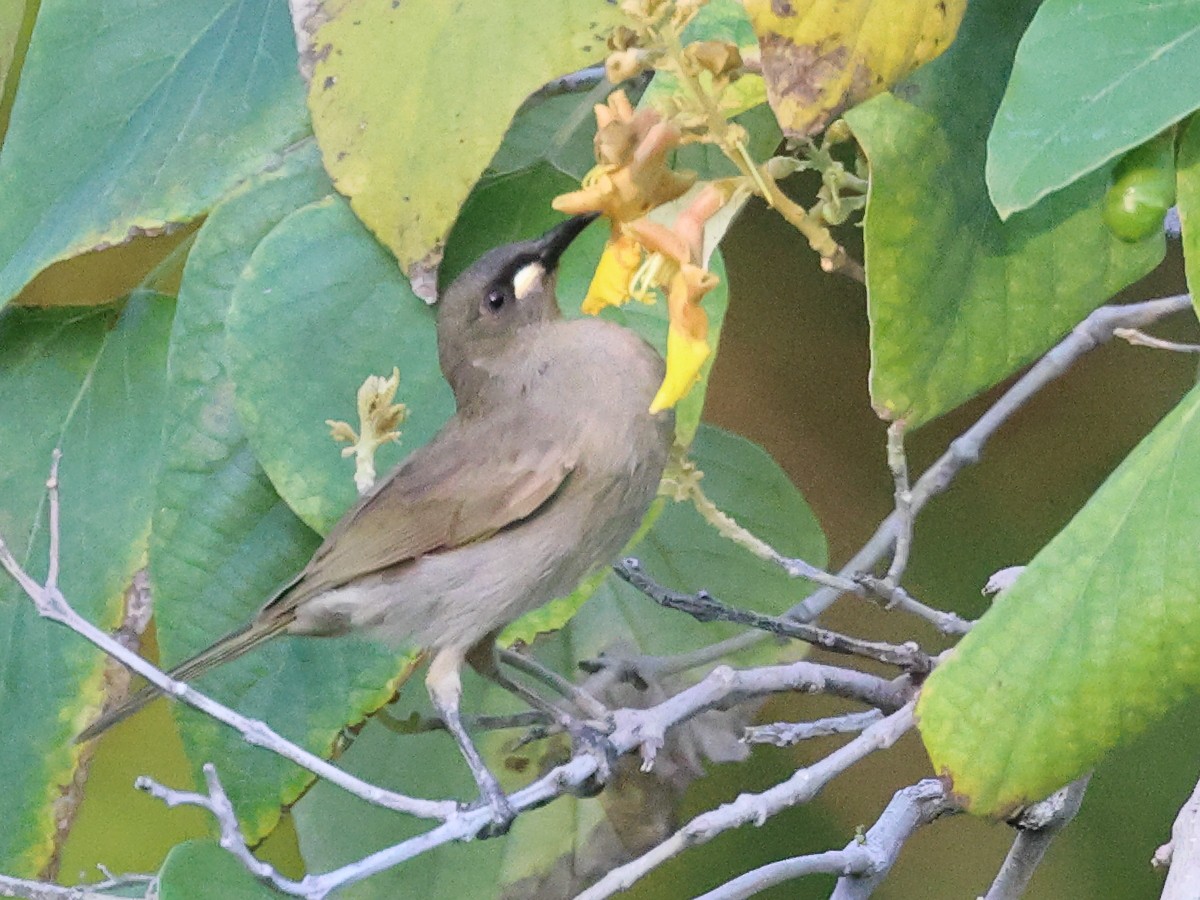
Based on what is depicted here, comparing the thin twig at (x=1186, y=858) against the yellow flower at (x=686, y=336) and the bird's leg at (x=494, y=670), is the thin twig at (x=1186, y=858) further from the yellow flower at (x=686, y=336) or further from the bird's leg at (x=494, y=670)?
the bird's leg at (x=494, y=670)

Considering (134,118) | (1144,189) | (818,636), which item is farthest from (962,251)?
(134,118)

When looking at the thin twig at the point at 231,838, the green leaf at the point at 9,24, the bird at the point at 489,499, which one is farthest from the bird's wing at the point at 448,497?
the green leaf at the point at 9,24

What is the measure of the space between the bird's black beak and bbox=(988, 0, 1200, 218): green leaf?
Result: 0.98ft

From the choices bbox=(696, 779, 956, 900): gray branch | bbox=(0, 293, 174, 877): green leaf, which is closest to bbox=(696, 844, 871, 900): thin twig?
bbox=(696, 779, 956, 900): gray branch

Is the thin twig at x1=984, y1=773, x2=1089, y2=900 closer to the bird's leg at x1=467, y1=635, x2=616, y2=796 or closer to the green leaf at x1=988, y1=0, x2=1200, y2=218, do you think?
the bird's leg at x1=467, y1=635, x2=616, y2=796

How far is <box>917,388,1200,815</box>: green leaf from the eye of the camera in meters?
0.43

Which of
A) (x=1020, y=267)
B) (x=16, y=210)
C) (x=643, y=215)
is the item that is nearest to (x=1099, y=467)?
(x=1020, y=267)

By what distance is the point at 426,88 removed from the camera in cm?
64

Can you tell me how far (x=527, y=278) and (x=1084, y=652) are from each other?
40 centimetres

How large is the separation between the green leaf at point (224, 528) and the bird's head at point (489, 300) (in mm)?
119

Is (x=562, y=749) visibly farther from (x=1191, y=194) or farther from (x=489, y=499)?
(x=1191, y=194)

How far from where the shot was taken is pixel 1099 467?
3.43 feet

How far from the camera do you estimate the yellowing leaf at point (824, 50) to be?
0.43 m

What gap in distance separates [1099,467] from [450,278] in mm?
577
